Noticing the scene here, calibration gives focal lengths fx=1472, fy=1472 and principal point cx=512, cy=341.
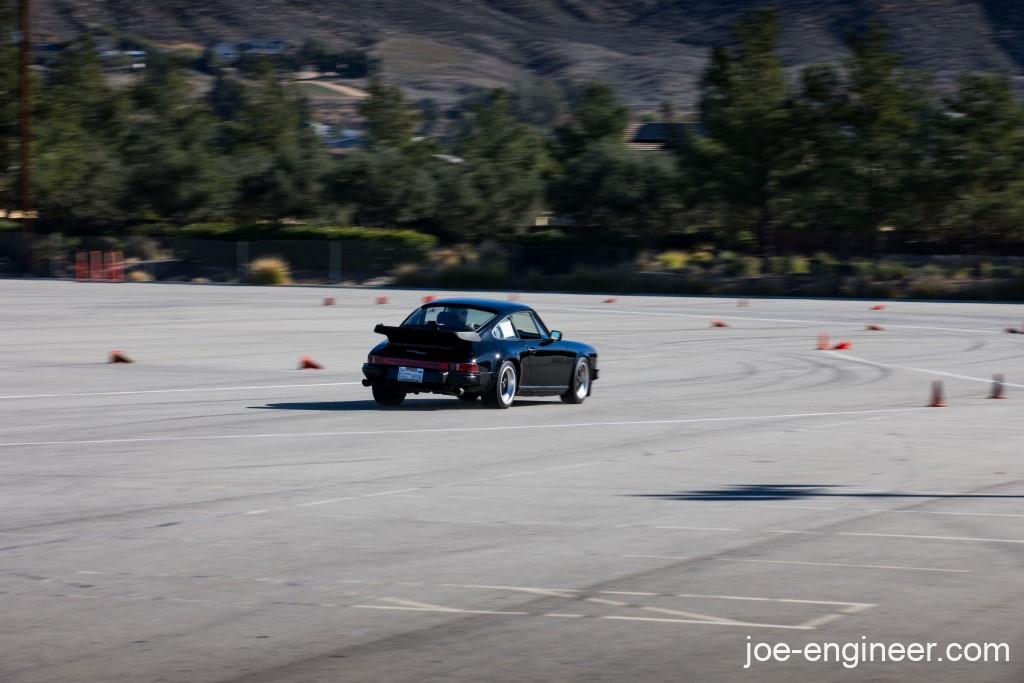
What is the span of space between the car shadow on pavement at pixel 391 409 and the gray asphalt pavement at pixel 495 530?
0.11 meters

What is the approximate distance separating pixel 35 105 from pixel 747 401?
6812 cm

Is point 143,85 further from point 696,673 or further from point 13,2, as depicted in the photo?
point 696,673

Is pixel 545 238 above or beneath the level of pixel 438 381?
above

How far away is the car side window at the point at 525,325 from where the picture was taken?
63.5 feet

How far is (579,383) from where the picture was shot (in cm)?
2003

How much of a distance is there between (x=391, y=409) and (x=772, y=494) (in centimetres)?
783

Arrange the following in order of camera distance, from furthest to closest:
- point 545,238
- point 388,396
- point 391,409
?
point 545,238 → point 388,396 → point 391,409

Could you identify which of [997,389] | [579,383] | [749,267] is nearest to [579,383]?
[579,383]

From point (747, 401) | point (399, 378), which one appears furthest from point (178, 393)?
point (747, 401)

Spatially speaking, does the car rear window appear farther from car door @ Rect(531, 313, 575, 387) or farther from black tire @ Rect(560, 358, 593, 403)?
black tire @ Rect(560, 358, 593, 403)

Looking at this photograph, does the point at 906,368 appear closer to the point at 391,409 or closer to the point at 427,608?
the point at 391,409

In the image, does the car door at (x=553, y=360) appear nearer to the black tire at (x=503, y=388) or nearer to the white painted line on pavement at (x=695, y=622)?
the black tire at (x=503, y=388)

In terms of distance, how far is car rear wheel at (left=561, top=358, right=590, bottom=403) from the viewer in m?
19.9

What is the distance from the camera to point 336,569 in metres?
8.52
